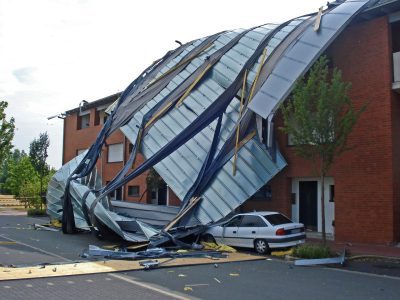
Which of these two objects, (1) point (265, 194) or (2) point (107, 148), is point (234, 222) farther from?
(2) point (107, 148)

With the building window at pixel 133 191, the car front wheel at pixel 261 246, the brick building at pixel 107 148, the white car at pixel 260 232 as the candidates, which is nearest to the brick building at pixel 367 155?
the white car at pixel 260 232

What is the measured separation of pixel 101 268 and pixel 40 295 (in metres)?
2.94

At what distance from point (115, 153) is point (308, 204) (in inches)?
638

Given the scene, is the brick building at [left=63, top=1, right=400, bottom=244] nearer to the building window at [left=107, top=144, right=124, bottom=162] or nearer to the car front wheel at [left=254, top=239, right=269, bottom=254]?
the car front wheel at [left=254, top=239, right=269, bottom=254]

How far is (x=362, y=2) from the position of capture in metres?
16.8

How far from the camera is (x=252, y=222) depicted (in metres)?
14.8

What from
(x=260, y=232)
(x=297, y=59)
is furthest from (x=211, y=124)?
(x=260, y=232)

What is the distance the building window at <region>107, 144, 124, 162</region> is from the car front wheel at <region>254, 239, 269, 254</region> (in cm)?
1790

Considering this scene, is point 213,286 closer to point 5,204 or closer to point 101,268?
point 101,268

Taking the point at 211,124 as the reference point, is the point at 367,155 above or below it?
below

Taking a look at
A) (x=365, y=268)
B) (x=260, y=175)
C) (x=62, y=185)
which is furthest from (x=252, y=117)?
(x=62, y=185)

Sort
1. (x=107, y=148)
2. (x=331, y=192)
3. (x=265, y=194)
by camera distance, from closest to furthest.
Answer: (x=331, y=192) < (x=265, y=194) < (x=107, y=148)

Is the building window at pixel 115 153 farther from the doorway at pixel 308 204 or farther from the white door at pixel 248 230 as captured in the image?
the white door at pixel 248 230

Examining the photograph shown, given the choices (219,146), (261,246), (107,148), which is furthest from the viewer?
(107,148)
